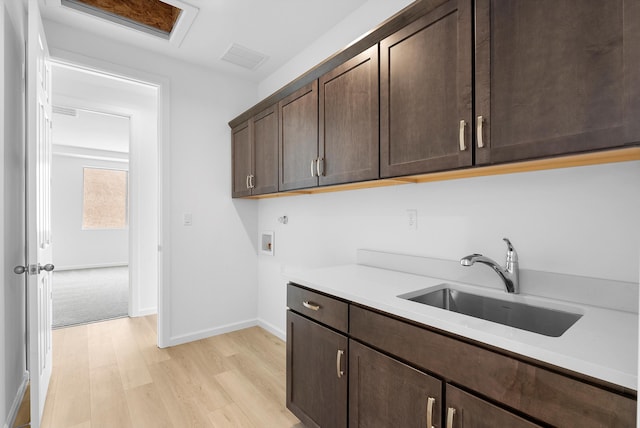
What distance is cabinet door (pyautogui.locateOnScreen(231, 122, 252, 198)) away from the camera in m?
2.93

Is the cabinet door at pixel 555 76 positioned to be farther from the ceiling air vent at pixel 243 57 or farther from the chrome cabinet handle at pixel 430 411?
the ceiling air vent at pixel 243 57

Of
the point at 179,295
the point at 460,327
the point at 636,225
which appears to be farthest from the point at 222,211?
the point at 636,225

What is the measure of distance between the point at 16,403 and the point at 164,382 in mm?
789

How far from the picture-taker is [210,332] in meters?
3.12

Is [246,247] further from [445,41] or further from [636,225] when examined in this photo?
[636,225]

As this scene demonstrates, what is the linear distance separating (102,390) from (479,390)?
238 centimetres

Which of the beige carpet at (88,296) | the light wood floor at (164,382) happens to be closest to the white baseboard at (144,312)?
the beige carpet at (88,296)

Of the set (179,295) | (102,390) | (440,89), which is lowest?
(102,390)

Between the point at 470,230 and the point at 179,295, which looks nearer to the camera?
the point at 470,230

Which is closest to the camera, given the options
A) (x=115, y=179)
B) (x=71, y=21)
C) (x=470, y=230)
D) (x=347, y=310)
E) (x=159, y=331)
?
(x=347, y=310)

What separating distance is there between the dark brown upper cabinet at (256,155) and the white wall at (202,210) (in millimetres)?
200

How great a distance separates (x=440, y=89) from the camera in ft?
4.41

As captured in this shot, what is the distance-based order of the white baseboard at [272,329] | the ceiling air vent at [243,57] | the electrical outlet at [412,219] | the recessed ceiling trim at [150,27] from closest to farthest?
the electrical outlet at [412,219], the recessed ceiling trim at [150,27], the ceiling air vent at [243,57], the white baseboard at [272,329]

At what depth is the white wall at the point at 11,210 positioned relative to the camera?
1.60 m
